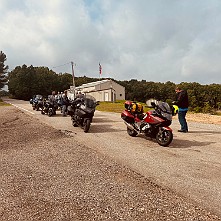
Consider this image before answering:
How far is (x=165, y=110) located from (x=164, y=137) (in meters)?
0.84

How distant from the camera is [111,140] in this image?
329 inches

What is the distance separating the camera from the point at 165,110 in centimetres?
775

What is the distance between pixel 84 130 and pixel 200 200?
6.83 meters

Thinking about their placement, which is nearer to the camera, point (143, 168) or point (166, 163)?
point (143, 168)

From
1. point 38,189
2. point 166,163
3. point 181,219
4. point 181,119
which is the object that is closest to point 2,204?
point 38,189

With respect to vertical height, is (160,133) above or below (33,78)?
below

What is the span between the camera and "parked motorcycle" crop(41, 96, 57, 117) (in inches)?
657

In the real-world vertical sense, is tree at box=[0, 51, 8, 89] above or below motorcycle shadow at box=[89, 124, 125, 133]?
above

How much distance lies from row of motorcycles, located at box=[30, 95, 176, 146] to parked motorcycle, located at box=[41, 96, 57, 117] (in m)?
5.23

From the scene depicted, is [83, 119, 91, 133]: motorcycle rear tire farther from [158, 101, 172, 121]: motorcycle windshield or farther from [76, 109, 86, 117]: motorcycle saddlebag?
[158, 101, 172, 121]: motorcycle windshield

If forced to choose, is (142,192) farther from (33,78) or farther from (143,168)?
(33,78)

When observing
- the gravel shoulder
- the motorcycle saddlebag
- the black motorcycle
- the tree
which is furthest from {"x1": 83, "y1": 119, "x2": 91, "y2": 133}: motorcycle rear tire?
the tree

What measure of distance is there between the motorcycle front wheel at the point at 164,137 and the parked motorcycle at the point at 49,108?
34.4 ft

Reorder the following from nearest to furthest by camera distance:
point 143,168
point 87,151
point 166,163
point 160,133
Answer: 1. point 143,168
2. point 166,163
3. point 87,151
4. point 160,133
